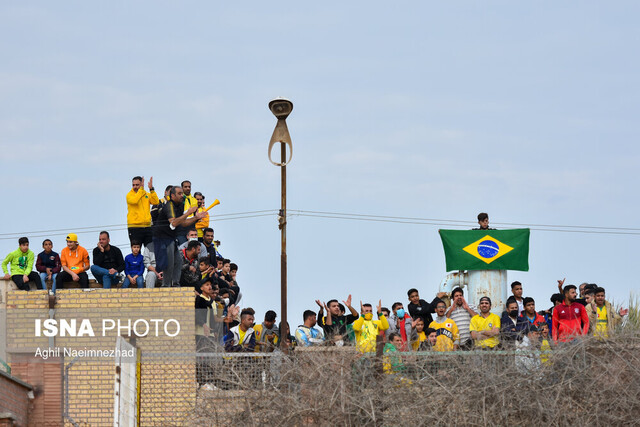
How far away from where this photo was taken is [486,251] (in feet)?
64.4

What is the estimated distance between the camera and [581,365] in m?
14.4

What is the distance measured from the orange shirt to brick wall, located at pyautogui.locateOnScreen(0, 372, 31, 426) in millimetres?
2441

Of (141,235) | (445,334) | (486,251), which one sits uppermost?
(141,235)

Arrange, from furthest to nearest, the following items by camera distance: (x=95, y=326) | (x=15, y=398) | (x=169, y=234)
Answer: (x=169, y=234) < (x=95, y=326) < (x=15, y=398)

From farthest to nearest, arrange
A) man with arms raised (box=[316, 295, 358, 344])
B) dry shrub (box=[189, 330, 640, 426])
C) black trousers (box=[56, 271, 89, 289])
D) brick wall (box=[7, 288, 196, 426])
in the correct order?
black trousers (box=[56, 271, 89, 289]) → brick wall (box=[7, 288, 196, 426]) → man with arms raised (box=[316, 295, 358, 344]) → dry shrub (box=[189, 330, 640, 426])

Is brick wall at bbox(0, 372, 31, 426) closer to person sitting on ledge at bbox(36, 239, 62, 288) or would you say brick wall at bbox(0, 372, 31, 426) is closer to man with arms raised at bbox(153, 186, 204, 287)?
person sitting on ledge at bbox(36, 239, 62, 288)

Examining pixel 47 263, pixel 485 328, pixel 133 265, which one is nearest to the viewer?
pixel 485 328

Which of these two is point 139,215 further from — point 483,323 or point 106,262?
point 483,323

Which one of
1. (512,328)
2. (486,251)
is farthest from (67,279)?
(512,328)

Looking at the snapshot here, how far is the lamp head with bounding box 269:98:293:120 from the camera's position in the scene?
15.1 m

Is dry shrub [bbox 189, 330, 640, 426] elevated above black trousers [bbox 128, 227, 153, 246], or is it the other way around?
black trousers [bbox 128, 227, 153, 246]

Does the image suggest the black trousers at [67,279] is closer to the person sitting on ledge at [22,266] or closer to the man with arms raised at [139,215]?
the person sitting on ledge at [22,266]

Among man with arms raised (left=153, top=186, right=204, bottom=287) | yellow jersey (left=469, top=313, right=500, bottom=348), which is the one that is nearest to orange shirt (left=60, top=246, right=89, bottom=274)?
man with arms raised (left=153, top=186, right=204, bottom=287)

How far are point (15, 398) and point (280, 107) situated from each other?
7.14 meters
